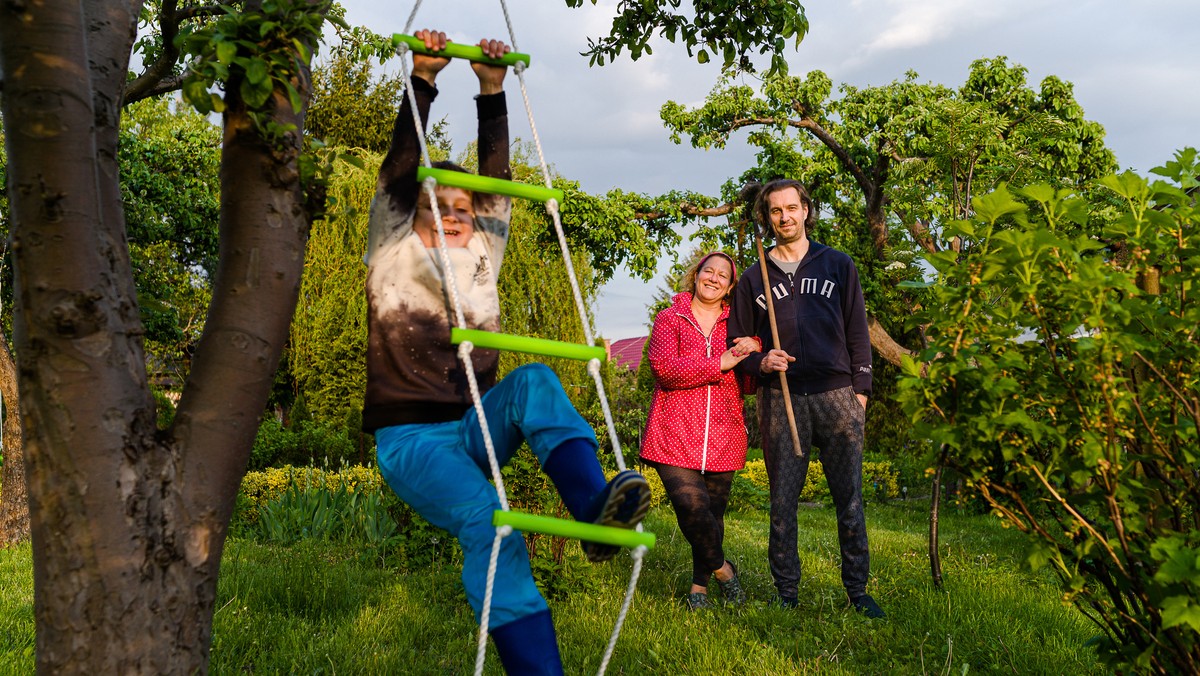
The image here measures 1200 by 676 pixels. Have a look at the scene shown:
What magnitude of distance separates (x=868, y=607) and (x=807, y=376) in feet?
3.85

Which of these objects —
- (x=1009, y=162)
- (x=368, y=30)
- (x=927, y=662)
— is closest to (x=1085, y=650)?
(x=927, y=662)

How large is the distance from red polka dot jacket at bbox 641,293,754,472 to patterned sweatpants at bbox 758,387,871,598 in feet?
0.59

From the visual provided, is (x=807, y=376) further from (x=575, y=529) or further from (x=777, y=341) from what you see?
(x=575, y=529)

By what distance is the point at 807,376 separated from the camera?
4.37 m

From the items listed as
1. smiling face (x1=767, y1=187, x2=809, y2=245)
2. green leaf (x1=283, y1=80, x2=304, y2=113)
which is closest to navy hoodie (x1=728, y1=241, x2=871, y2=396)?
smiling face (x1=767, y1=187, x2=809, y2=245)

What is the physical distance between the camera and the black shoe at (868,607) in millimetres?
4137

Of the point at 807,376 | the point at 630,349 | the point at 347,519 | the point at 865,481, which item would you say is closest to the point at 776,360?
the point at 807,376

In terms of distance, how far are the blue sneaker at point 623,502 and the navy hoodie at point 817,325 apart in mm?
2429

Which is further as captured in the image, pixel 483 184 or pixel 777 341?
pixel 777 341

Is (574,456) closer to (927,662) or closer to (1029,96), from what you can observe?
(927,662)

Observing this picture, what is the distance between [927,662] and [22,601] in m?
4.72

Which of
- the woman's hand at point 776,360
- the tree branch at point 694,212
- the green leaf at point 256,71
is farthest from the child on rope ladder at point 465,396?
the tree branch at point 694,212

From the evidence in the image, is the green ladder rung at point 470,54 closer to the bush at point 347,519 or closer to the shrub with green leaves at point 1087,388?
the shrub with green leaves at point 1087,388

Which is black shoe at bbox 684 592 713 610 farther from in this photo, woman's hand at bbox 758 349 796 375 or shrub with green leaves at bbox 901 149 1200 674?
shrub with green leaves at bbox 901 149 1200 674
